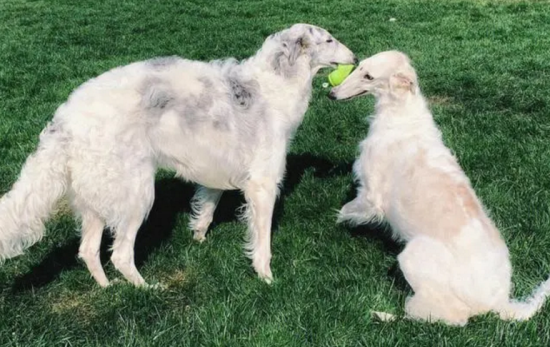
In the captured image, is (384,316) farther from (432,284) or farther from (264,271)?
(264,271)

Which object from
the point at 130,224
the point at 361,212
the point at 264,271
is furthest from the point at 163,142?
the point at 361,212

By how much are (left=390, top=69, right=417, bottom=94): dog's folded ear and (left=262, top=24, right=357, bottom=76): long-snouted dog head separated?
599 mm

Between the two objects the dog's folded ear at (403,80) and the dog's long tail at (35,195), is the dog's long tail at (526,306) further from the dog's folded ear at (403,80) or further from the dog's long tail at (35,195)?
the dog's long tail at (35,195)

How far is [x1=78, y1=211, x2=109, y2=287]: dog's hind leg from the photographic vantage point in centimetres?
435

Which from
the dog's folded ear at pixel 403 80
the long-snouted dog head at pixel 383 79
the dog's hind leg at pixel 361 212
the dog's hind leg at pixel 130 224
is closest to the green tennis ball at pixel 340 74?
the long-snouted dog head at pixel 383 79

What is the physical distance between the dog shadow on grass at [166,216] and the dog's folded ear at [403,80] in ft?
4.80

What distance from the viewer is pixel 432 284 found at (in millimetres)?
3691

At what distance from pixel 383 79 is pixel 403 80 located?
0.17m

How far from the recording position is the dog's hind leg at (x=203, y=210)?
5238 mm

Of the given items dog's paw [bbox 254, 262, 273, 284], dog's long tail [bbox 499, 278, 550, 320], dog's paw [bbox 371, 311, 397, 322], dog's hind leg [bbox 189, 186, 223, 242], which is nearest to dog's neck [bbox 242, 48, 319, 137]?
dog's hind leg [bbox 189, 186, 223, 242]

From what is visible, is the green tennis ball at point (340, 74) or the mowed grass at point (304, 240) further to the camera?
the green tennis ball at point (340, 74)

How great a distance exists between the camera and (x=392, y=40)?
12383 millimetres

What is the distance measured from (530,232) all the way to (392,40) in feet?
27.0

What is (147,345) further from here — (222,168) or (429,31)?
(429,31)
